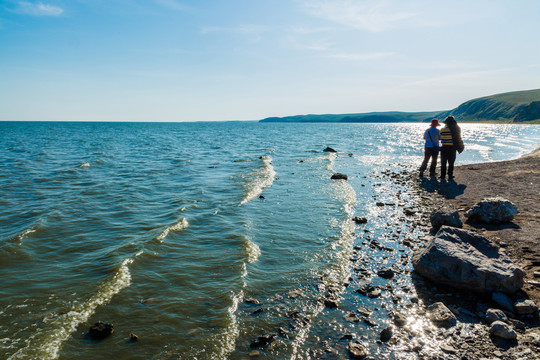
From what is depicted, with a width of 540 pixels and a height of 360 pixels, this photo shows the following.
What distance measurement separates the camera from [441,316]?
626cm

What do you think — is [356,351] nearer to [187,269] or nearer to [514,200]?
[187,269]

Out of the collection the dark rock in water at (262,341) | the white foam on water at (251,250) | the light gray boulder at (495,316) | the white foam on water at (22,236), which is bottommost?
the dark rock in water at (262,341)

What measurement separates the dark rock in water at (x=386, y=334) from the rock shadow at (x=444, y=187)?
12.7 metres

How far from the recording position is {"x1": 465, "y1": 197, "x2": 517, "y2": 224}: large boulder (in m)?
11.2

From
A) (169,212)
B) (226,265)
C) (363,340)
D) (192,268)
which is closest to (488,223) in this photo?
(363,340)

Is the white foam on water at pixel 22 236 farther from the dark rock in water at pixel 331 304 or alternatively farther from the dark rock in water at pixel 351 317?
the dark rock in water at pixel 351 317

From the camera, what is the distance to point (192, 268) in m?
8.95

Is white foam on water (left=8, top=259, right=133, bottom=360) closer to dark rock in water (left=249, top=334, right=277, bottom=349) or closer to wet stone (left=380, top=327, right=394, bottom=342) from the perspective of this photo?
dark rock in water (left=249, top=334, right=277, bottom=349)

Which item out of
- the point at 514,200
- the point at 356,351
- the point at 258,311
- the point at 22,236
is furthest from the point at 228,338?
the point at 514,200

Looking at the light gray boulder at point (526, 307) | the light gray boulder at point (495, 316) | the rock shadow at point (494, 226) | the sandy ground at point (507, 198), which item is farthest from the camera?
the rock shadow at point (494, 226)

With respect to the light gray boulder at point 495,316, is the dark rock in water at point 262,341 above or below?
below

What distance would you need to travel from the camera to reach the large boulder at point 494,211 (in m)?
11.2

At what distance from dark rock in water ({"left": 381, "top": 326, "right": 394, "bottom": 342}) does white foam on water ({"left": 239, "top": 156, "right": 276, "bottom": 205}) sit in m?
11.2

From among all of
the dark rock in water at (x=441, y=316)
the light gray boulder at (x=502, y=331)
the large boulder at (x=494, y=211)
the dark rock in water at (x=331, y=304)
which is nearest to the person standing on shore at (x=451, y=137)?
the large boulder at (x=494, y=211)
